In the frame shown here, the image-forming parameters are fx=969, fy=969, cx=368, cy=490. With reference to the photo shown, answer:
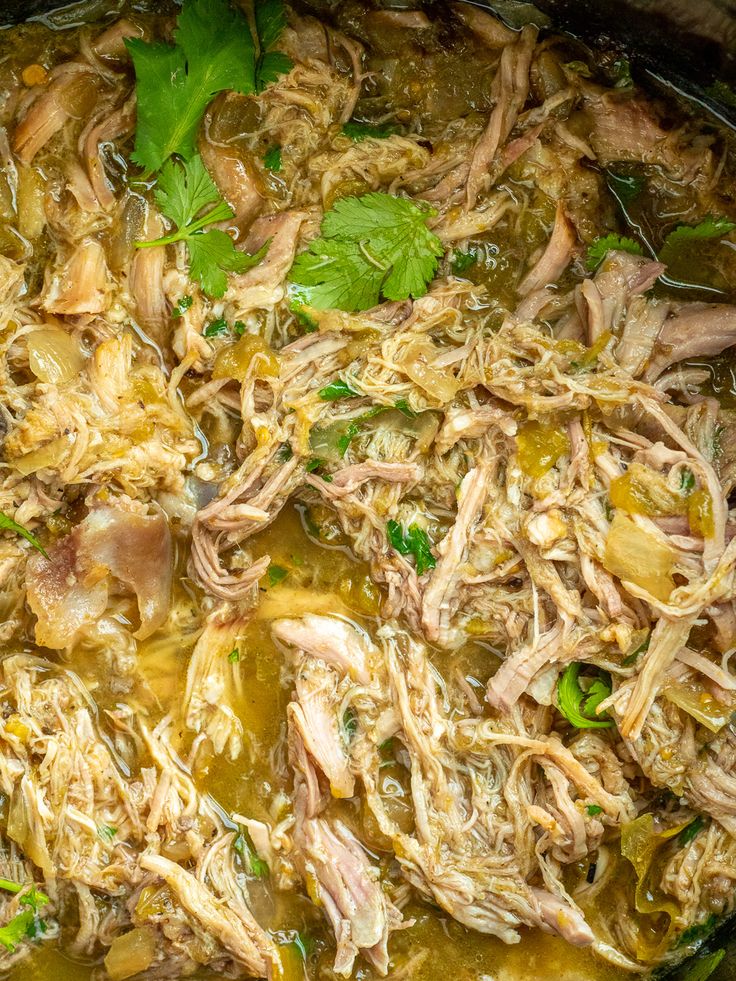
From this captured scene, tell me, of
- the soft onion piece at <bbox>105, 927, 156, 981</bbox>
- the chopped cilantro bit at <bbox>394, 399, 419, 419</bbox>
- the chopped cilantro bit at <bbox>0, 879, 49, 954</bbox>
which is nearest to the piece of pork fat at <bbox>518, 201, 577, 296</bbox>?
the chopped cilantro bit at <bbox>394, 399, 419, 419</bbox>

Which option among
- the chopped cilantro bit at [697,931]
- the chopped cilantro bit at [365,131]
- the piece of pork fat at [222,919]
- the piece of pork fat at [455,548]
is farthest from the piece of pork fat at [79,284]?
the chopped cilantro bit at [697,931]

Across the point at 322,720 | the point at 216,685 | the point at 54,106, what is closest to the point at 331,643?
the point at 322,720

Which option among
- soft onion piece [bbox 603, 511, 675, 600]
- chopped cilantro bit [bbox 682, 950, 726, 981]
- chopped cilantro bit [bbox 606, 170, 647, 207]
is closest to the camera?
soft onion piece [bbox 603, 511, 675, 600]

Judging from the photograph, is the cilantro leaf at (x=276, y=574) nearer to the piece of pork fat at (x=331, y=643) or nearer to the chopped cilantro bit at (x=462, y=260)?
the piece of pork fat at (x=331, y=643)

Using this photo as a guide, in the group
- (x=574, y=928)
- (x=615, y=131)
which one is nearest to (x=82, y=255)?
(x=615, y=131)

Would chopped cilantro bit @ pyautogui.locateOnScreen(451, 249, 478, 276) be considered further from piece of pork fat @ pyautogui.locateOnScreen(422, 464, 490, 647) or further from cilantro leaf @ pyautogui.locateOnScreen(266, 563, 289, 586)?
cilantro leaf @ pyautogui.locateOnScreen(266, 563, 289, 586)

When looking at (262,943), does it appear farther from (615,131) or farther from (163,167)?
(615,131)
